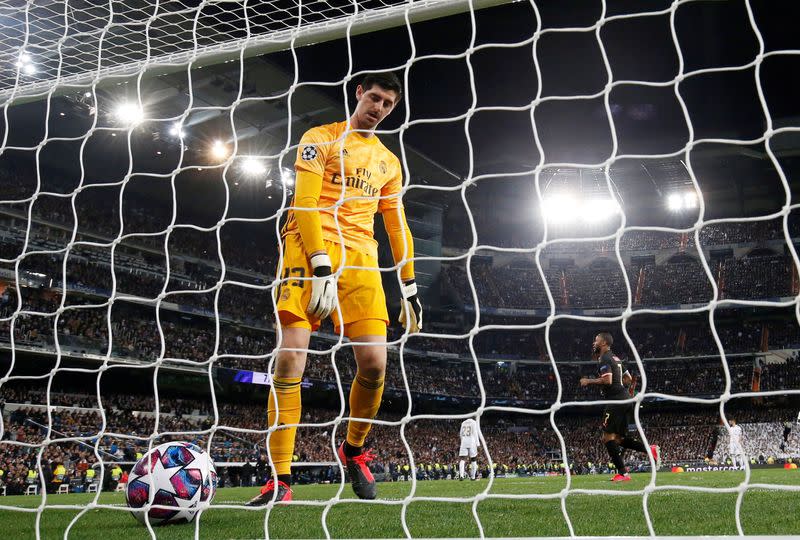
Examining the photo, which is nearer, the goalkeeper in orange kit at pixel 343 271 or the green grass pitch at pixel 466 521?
the green grass pitch at pixel 466 521

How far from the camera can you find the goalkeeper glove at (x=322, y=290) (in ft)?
9.89

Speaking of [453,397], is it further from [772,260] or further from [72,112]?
[72,112]

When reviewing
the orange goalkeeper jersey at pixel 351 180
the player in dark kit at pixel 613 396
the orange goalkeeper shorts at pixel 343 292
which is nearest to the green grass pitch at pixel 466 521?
the orange goalkeeper shorts at pixel 343 292

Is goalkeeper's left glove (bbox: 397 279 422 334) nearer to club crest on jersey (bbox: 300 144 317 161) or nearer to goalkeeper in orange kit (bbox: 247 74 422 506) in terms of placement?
goalkeeper in orange kit (bbox: 247 74 422 506)

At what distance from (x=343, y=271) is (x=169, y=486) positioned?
1.38 metres

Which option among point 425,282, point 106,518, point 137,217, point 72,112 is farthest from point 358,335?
point 425,282

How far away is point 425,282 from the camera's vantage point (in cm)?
3155

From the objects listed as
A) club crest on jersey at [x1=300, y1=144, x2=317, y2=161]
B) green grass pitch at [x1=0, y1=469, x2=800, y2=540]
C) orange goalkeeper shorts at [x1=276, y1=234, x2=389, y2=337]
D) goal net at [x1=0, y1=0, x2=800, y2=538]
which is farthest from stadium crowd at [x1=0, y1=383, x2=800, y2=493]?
club crest on jersey at [x1=300, y1=144, x2=317, y2=161]

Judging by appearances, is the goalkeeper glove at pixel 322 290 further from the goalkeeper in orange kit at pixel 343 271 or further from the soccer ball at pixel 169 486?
the soccer ball at pixel 169 486

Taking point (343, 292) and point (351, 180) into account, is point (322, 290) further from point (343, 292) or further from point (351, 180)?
point (351, 180)

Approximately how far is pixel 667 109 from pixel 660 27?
7278 mm

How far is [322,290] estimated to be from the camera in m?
3.02

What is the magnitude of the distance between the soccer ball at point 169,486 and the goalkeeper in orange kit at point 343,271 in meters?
0.34

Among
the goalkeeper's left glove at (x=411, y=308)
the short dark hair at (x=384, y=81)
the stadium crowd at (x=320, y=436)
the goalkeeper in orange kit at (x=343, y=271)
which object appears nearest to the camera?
the goalkeeper in orange kit at (x=343, y=271)
